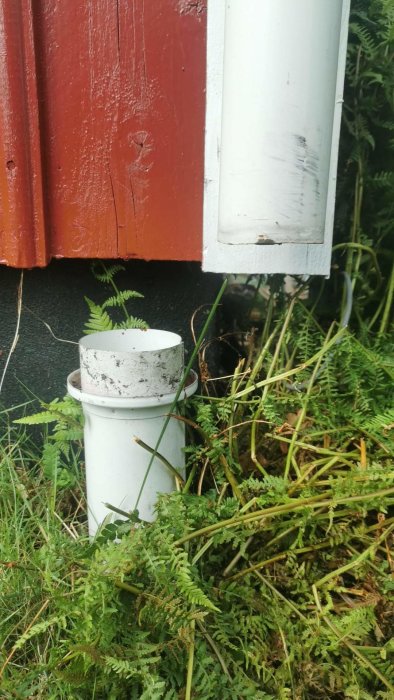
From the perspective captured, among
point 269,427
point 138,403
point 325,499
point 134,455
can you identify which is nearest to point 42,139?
point 138,403

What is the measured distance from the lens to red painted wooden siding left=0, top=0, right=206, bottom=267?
1697 mm

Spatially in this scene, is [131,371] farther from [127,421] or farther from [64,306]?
[64,306]

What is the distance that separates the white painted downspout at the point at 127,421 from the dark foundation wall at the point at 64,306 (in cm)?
38

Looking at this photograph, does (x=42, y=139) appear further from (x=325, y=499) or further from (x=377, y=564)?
(x=377, y=564)

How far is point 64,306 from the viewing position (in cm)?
199

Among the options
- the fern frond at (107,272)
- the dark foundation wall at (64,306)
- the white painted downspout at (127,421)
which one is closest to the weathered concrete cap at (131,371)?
the white painted downspout at (127,421)

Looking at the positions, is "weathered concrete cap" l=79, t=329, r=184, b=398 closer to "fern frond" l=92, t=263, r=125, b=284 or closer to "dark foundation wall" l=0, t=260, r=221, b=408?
"fern frond" l=92, t=263, r=125, b=284

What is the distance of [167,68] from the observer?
1.72 meters

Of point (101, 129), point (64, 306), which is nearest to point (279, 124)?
point (101, 129)

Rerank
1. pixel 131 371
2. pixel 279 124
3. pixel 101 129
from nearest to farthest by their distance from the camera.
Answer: pixel 279 124, pixel 131 371, pixel 101 129

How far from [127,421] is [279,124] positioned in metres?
0.83

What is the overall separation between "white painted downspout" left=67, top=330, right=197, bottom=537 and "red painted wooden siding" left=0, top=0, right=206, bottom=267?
1.34 feet

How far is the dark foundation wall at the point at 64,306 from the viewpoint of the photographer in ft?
6.46

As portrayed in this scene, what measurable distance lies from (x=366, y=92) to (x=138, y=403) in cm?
125
